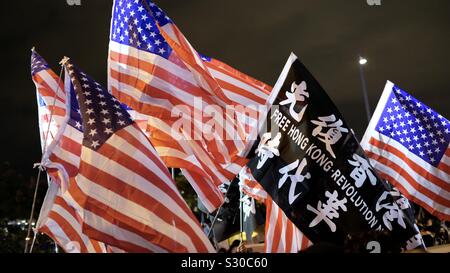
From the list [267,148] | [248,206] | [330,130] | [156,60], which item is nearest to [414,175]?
[330,130]

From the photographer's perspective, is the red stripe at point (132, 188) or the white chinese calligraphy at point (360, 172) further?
the white chinese calligraphy at point (360, 172)

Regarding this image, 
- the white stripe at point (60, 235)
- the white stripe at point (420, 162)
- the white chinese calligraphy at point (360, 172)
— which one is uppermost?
the white chinese calligraphy at point (360, 172)

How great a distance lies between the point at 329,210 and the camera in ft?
20.4

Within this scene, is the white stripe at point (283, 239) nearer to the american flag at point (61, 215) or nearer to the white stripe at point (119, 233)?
the white stripe at point (119, 233)

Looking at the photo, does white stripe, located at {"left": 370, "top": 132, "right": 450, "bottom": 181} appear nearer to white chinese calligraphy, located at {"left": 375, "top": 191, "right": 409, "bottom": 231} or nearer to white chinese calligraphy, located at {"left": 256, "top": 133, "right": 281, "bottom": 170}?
white chinese calligraphy, located at {"left": 375, "top": 191, "right": 409, "bottom": 231}

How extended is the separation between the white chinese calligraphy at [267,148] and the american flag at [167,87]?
165 centimetres

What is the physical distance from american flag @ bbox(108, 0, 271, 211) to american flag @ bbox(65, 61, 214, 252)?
218 centimetres

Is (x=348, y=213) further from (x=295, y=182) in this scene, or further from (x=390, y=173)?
(x=390, y=173)

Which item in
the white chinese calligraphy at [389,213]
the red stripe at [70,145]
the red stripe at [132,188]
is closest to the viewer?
the red stripe at [132,188]

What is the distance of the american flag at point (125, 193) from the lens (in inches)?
227

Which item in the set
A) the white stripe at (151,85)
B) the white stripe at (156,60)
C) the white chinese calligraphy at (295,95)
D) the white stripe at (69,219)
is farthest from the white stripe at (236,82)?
the white stripe at (69,219)

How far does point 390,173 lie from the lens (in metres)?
9.74
